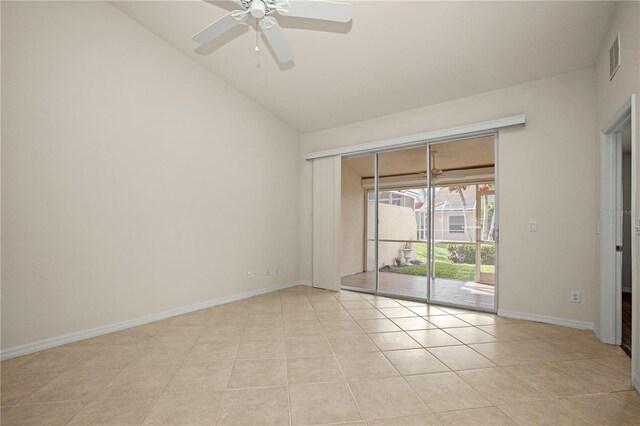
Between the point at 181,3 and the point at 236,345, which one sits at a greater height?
the point at 181,3

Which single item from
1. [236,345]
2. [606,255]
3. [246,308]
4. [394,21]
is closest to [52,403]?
[236,345]

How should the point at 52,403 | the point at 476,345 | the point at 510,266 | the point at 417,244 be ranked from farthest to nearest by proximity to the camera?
the point at 417,244, the point at 510,266, the point at 476,345, the point at 52,403

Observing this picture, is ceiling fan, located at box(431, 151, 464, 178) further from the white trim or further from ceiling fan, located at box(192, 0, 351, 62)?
ceiling fan, located at box(192, 0, 351, 62)

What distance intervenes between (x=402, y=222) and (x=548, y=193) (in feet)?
8.02

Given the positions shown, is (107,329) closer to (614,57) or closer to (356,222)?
(356,222)

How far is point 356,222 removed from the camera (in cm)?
646

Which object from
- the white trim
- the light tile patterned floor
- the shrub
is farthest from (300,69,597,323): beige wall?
the shrub

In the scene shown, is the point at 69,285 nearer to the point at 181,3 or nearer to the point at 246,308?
the point at 246,308

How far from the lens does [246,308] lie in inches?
157

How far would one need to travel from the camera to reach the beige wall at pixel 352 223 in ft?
20.4

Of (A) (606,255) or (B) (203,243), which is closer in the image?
(A) (606,255)

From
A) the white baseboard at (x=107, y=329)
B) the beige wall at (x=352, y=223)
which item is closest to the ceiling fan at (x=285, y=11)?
the white baseboard at (x=107, y=329)

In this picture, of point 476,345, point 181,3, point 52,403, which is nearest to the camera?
point 52,403

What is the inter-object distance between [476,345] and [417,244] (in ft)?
7.64
